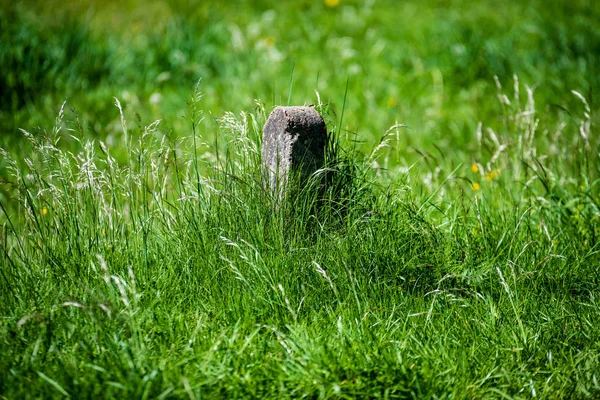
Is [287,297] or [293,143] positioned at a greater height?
[293,143]

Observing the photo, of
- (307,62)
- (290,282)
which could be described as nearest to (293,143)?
(290,282)

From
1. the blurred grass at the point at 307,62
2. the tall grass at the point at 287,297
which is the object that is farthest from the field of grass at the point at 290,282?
the blurred grass at the point at 307,62

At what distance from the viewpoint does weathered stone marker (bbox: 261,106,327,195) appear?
3197mm

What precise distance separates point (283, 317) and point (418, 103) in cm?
426

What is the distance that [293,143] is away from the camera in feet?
10.5

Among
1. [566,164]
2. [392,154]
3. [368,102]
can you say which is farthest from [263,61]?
[566,164]

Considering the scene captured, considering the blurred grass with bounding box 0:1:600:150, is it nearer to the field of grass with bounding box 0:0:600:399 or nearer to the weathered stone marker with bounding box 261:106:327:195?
the field of grass with bounding box 0:0:600:399

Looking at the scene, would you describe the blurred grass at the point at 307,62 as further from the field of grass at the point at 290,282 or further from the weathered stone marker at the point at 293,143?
the weathered stone marker at the point at 293,143

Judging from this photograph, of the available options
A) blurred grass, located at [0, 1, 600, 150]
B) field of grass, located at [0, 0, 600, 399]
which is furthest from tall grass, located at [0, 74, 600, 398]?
blurred grass, located at [0, 1, 600, 150]

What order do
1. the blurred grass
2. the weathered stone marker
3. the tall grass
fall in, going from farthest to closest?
the blurred grass
the weathered stone marker
the tall grass

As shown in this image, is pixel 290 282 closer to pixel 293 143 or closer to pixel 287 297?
pixel 287 297

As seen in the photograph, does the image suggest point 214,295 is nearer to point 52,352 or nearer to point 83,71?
point 52,352

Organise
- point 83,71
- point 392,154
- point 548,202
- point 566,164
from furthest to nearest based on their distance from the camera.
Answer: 1. point 83,71
2. point 392,154
3. point 566,164
4. point 548,202

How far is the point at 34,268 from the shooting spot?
3.13 m
